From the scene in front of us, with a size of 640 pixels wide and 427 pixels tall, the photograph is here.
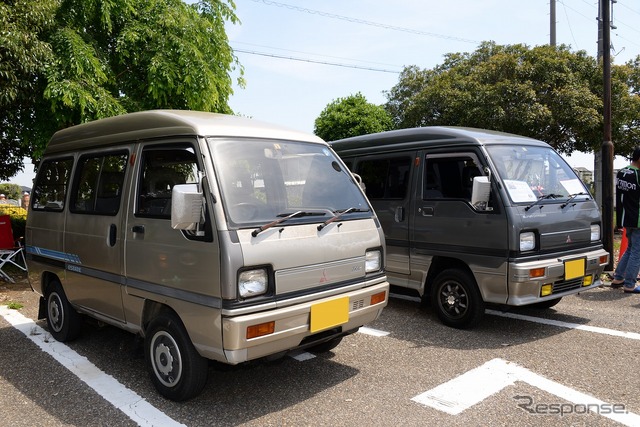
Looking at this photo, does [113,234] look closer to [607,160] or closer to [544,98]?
[607,160]

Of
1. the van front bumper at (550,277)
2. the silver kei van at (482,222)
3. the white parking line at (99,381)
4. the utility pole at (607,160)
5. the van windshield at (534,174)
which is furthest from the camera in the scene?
the utility pole at (607,160)

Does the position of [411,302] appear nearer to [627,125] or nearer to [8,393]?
[8,393]

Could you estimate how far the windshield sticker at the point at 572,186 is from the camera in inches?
209

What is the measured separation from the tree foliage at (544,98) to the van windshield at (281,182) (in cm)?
1074

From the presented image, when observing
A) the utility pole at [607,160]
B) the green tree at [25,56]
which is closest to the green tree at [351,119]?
the utility pole at [607,160]

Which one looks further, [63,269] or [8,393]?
[63,269]

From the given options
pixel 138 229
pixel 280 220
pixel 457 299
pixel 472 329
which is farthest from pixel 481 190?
pixel 138 229

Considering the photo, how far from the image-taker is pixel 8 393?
3.77 m

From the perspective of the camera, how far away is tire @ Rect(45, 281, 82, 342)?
15.6 feet

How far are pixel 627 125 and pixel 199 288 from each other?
14.9 meters

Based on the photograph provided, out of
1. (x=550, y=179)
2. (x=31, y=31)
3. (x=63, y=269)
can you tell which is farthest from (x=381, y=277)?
(x=31, y=31)

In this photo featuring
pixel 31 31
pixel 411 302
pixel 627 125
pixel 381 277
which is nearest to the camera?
pixel 381 277

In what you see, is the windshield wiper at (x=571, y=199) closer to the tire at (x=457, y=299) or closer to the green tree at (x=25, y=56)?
the tire at (x=457, y=299)

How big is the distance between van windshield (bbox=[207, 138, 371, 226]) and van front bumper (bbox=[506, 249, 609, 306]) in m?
1.67
